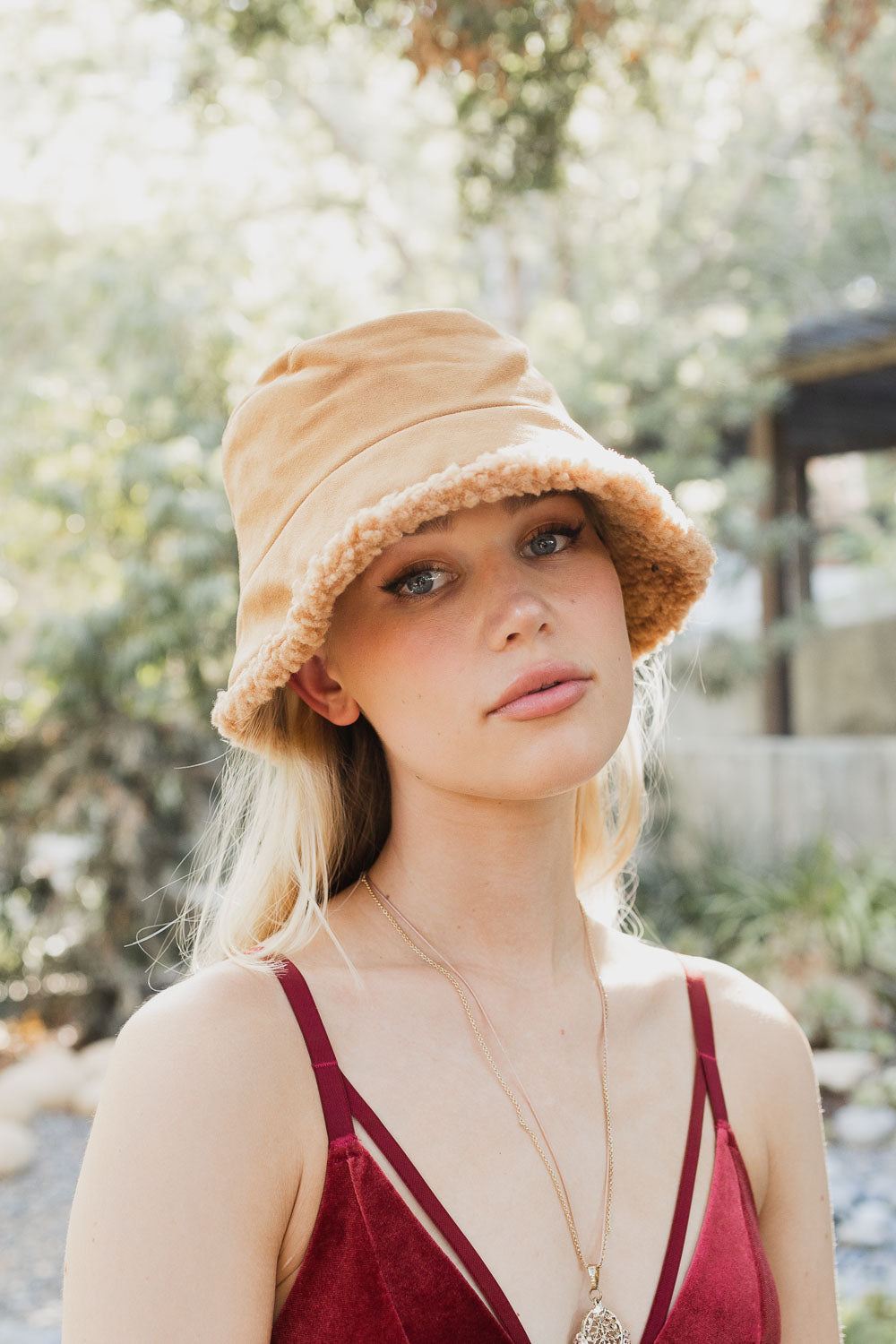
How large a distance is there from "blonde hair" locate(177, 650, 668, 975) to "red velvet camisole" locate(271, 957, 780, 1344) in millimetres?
216

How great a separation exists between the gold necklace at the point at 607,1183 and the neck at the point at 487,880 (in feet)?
0.09

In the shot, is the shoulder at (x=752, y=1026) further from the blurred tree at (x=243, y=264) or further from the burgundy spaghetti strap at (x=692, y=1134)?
the blurred tree at (x=243, y=264)

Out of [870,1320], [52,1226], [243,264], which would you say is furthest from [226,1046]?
[243,264]

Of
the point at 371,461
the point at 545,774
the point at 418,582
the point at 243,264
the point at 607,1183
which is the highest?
the point at 243,264

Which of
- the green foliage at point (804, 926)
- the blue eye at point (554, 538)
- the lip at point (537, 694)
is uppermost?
the blue eye at point (554, 538)

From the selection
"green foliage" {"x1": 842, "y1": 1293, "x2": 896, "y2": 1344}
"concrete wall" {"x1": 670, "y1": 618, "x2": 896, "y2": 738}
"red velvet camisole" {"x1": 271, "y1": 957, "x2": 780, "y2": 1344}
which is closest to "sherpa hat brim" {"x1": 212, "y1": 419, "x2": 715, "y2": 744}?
Result: "red velvet camisole" {"x1": 271, "y1": 957, "x2": 780, "y2": 1344}

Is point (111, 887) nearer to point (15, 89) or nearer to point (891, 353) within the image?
point (891, 353)

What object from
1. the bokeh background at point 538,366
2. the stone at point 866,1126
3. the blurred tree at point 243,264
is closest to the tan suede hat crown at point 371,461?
the bokeh background at point 538,366

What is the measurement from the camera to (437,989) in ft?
5.33

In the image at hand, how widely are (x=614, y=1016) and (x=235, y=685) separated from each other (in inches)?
27.1

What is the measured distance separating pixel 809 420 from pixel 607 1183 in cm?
1024

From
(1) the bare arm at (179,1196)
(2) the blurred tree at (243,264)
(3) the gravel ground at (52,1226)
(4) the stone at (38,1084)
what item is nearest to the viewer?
(1) the bare arm at (179,1196)

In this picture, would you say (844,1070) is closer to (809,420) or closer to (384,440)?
(384,440)

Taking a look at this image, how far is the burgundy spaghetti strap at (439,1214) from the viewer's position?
4.44 ft
